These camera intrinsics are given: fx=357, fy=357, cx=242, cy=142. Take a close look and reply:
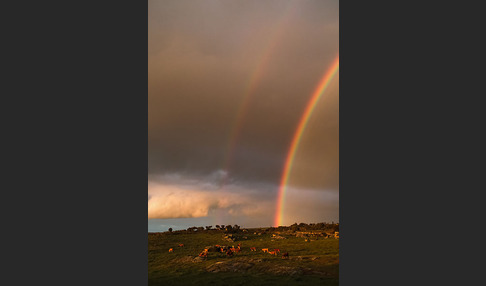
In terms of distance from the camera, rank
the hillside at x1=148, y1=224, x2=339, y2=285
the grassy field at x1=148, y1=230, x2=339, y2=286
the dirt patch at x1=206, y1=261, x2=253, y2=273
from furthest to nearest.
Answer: the dirt patch at x1=206, y1=261, x2=253, y2=273
the hillside at x1=148, y1=224, x2=339, y2=285
the grassy field at x1=148, y1=230, x2=339, y2=286

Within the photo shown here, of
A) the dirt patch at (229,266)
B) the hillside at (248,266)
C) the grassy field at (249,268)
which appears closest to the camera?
the grassy field at (249,268)

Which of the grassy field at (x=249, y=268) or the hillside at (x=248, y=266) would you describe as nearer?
the grassy field at (x=249, y=268)

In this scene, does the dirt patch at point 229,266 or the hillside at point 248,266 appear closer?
the hillside at point 248,266

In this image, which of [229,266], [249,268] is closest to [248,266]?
[249,268]

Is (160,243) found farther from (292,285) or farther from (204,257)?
(292,285)

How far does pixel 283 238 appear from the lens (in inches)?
3199

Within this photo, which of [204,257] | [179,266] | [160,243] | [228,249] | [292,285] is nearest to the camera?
[292,285]

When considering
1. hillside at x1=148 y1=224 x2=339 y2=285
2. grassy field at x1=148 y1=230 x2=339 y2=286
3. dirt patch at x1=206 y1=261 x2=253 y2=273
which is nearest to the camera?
grassy field at x1=148 y1=230 x2=339 y2=286

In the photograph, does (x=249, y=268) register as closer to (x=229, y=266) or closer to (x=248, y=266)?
(x=248, y=266)

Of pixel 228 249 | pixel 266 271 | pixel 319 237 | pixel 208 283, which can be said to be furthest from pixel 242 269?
pixel 319 237

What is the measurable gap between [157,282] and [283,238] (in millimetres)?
41664

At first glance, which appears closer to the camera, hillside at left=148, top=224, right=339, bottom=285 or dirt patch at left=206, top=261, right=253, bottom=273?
hillside at left=148, top=224, right=339, bottom=285

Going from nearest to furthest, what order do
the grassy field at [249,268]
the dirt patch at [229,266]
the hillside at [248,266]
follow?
the grassy field at [249,268] → the hillside at [248,266] → the dirt patch at [229,266]

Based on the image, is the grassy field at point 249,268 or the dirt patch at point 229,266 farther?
the dirt patch at point 229,266
